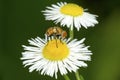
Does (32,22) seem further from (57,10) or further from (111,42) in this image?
(57,10)

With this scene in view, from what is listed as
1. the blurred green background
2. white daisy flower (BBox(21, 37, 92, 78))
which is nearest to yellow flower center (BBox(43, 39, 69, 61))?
white daisy flower (BBox(21, 37, 92, 78))

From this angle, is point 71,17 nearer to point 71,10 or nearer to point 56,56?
point 71,10

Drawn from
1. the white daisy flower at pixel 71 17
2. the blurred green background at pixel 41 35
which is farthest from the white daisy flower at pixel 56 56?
the blurred green background at pixel 41 35

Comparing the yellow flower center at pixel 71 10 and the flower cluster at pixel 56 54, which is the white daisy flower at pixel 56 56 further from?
the yellow flower center at pixel 71 10

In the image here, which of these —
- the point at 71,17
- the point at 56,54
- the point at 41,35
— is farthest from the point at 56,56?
the point at 41,35

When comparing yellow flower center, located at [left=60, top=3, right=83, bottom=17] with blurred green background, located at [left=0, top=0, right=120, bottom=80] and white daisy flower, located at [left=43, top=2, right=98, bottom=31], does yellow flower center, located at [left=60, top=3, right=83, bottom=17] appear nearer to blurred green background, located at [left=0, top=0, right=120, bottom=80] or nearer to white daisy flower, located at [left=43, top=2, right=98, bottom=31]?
white daisy flower, located at [left=43, top=2, right=98, bottom=31]

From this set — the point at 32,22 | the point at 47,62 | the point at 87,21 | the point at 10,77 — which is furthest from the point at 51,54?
the point at 32,22
